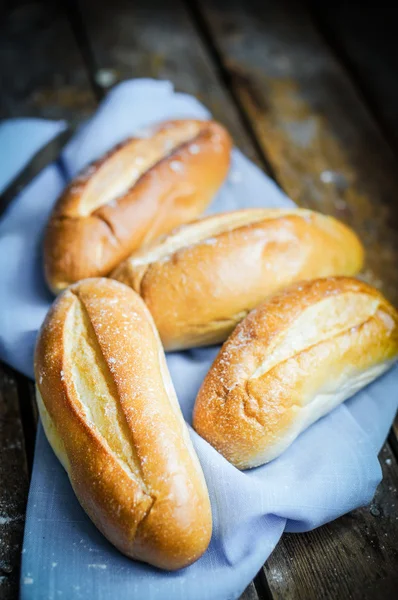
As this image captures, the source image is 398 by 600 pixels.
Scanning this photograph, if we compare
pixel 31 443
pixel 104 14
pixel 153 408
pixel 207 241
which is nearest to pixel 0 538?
pixel 31 443

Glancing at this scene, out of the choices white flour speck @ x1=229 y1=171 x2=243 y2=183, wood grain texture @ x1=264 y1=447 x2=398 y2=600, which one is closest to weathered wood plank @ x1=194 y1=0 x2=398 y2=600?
wood grain texture @ x1=264 y1=447 x2=398 y2=600

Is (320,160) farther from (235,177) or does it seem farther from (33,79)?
(33,79)

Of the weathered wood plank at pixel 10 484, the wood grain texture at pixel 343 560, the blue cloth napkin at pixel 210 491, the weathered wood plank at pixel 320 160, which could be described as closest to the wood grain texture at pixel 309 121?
the weathered wood plank at pixel 320 160

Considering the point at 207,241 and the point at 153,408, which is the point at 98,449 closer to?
the point at 153,408

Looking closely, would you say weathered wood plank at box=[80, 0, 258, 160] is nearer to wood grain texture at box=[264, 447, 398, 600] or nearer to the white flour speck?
the white flour speck

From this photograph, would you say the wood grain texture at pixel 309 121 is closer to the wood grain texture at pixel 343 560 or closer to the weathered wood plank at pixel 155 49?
the weathered wood plank at pixel 155 49

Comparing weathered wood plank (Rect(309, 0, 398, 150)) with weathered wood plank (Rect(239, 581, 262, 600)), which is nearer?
weathered wood plank (Rect(239, 581, 262, 600))
